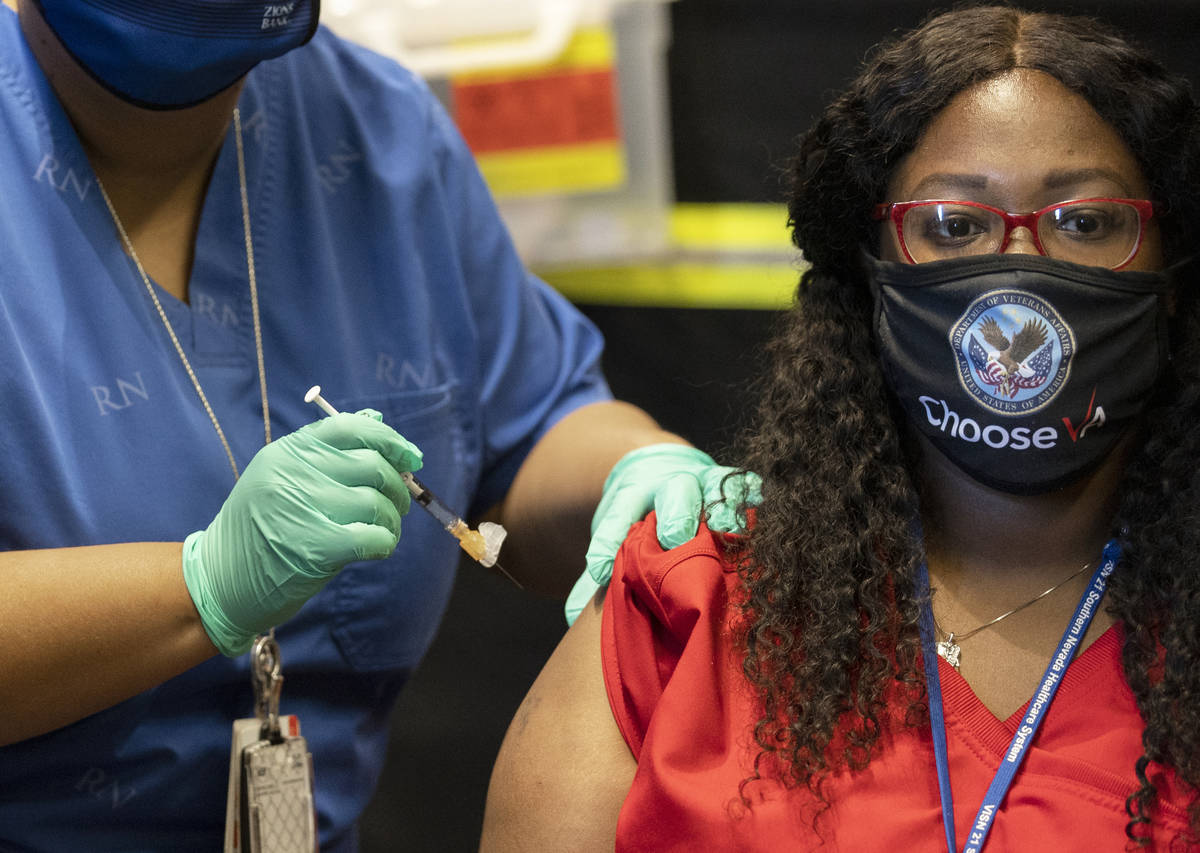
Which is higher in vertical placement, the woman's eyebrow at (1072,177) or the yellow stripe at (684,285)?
the woman's eyebrow at (1072,177)

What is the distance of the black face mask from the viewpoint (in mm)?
1251

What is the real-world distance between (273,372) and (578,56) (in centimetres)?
112

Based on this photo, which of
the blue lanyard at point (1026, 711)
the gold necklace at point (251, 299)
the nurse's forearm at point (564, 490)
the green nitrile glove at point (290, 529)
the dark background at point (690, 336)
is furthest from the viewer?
the dark background at point (690, 336)

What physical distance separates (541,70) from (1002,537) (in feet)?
4.91

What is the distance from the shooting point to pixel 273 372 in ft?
5.32

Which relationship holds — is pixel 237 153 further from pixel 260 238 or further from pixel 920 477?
pixel 920 477

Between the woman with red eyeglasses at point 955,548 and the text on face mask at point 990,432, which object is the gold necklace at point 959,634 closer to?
the woman with red eyeglasses at point 955,548

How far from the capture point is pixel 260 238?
166cm

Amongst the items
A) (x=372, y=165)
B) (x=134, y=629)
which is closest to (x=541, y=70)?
(x=372, y=165)

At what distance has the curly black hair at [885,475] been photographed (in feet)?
4.18

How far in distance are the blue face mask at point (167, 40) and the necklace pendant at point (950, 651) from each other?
988mm

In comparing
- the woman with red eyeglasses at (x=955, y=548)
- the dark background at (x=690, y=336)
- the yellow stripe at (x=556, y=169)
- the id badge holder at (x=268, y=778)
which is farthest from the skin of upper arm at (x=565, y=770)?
the yellow stripe at (x=556, y=169)

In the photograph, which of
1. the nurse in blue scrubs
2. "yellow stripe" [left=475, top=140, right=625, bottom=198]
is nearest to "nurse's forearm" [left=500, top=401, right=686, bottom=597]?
the nurse in blue scrubs

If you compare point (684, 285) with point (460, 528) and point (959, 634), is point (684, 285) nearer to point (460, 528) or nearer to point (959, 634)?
point (460, 528)
